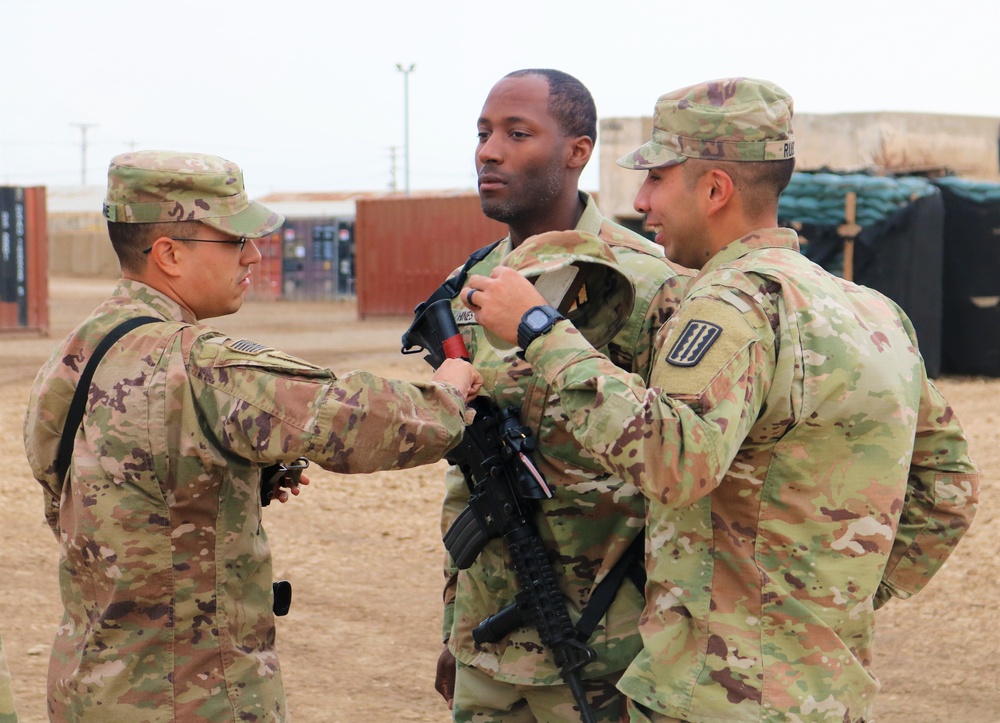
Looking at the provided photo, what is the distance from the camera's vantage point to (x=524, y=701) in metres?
2.94

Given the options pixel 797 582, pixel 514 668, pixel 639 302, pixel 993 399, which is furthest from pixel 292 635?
pixel 993 399

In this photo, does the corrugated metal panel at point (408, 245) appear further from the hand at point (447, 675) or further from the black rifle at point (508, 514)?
the black rifle at point (508, 514)

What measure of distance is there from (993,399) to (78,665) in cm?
1287

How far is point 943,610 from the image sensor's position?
626 cm

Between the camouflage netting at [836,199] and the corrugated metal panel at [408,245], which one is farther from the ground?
the camouflage netting at [836,199]

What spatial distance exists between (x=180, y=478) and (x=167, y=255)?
0.53 metres

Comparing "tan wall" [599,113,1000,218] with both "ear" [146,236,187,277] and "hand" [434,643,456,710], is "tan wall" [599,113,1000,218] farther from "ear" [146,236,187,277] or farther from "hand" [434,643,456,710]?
"ear" [146,236,187,277]

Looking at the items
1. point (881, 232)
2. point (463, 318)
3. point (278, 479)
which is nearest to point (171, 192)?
point (278, 479)

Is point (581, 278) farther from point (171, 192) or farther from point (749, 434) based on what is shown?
point (171, 192)

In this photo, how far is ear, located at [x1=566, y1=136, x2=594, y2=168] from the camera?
129 inches

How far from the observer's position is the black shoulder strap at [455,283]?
2.99 meters

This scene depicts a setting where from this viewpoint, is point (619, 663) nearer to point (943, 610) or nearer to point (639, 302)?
point (639, 302)

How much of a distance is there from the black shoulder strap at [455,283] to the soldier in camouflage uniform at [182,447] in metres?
0.35

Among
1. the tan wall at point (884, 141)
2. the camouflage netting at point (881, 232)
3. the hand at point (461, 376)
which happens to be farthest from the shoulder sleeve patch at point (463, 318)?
the tan wall at point (884, 141)
